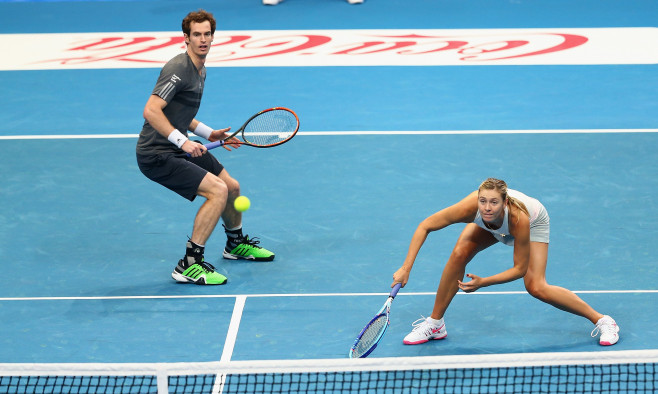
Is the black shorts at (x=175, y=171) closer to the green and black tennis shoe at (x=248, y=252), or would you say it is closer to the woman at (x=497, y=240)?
the green and black tennis shoe at (x=248, y=252)

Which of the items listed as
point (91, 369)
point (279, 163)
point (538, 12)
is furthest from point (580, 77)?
point (91, 369)

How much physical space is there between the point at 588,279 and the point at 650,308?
582mm

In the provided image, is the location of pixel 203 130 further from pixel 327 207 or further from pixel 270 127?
pixel 327 207

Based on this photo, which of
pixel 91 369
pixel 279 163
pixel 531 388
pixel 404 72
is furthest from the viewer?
pixel 404 72

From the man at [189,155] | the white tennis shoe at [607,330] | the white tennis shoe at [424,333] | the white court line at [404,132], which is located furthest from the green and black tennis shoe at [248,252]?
the white court line at [404,132]

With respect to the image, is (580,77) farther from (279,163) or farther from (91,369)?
(91,369)

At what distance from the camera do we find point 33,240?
7.63 metres

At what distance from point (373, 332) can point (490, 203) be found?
102 centimetres

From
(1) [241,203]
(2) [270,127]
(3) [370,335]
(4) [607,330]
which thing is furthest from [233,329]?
(4) [607,330]

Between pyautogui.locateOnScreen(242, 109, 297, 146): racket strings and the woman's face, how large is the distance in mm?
2407

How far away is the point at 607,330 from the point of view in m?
5.78

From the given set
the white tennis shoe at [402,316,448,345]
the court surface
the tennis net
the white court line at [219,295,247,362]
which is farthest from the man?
the white tennis shoe at [402,316,448,345]

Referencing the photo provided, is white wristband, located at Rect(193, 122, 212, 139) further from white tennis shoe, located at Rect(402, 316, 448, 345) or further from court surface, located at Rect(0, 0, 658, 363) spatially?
white tennis shoe, located at Rect(402, 316, 448, 345)

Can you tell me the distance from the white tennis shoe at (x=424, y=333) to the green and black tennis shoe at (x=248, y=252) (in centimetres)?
172
